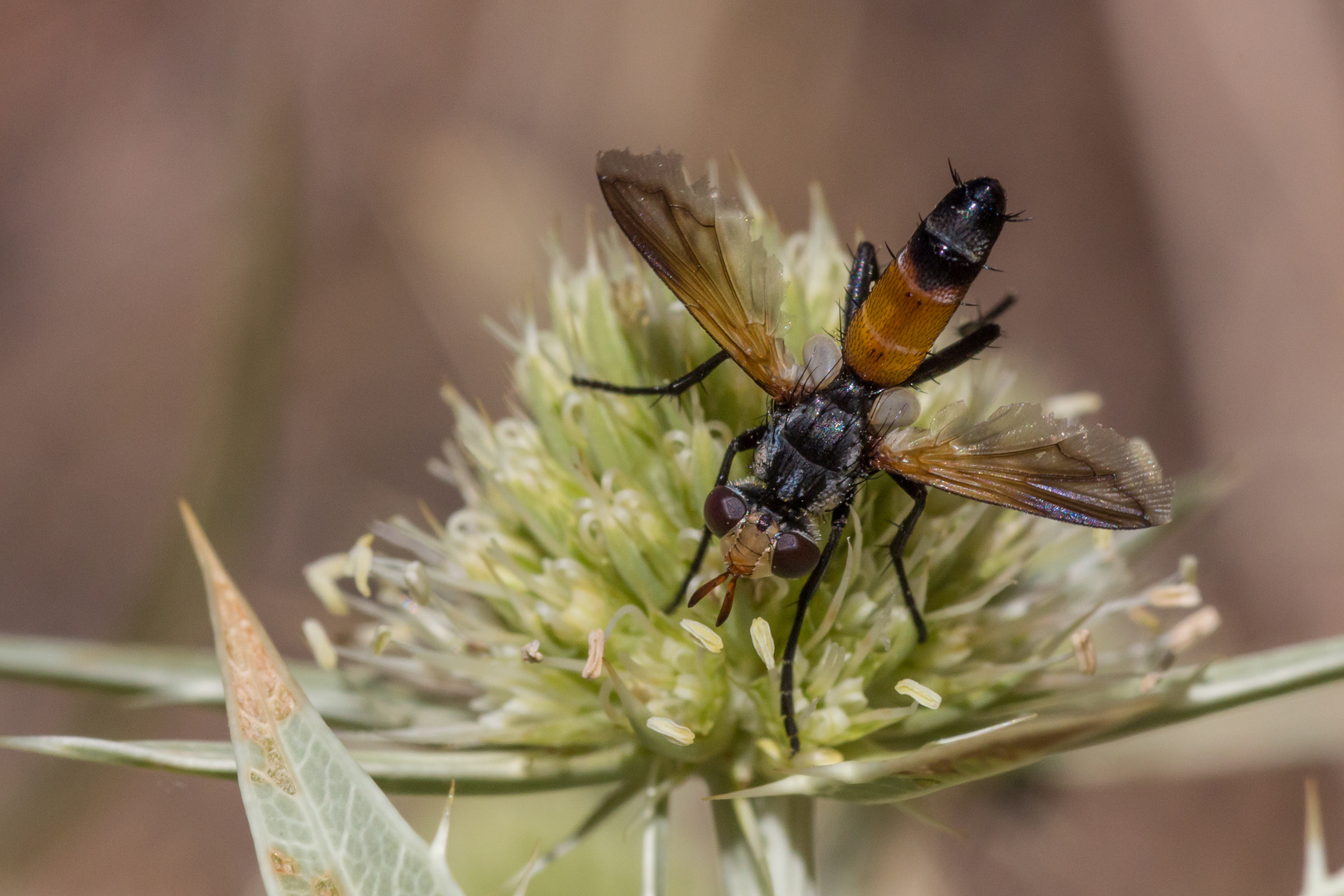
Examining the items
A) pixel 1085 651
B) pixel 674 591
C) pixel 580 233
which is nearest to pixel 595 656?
pixel 674 591

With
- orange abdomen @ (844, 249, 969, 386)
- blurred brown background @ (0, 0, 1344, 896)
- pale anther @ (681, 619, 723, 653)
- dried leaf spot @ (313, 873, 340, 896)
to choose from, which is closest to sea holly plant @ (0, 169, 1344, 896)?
pale anther @ (681, 619, 723, 653)

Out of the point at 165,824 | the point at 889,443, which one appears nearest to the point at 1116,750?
the point at 889,443

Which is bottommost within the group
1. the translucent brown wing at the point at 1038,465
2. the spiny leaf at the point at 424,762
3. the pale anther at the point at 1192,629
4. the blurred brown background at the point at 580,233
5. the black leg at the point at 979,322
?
the spiny leaf at the point at 424,762

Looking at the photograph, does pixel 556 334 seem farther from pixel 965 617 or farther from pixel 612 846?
pixel 612 846

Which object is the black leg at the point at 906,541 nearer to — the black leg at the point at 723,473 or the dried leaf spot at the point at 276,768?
the black leg at the point at 723,473

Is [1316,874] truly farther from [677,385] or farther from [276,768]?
[276,768]

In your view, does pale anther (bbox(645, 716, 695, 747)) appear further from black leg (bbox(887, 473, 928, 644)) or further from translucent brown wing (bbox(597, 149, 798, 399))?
translucent brown wing (bbox(597, 149, 798, 399))

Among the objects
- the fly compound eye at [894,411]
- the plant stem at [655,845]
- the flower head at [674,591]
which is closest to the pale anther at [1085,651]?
the flower head at [674,591]
